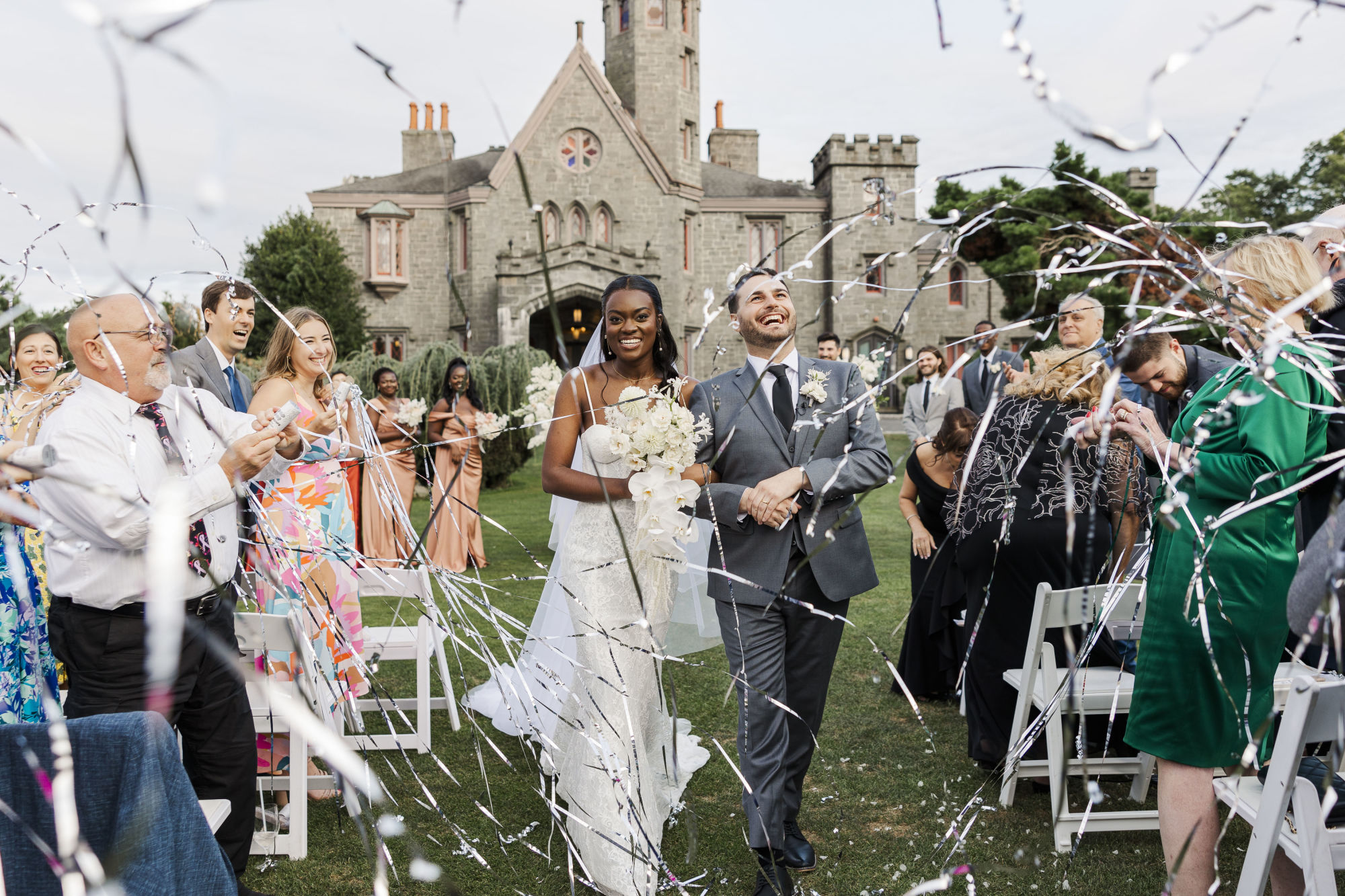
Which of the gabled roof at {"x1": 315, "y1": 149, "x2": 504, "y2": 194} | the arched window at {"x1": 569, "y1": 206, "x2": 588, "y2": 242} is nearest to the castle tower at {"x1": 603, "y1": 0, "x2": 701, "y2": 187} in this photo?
the arched window at {"x1": 569, "y1": 206, "x2": 588, "y2": 242}

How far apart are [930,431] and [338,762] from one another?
1002 cm

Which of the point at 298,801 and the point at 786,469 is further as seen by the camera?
the point at 298,801

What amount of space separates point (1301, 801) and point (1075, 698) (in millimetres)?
1159

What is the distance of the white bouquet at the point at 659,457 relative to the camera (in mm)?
3039

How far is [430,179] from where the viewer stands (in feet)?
117

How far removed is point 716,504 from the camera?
318 cm

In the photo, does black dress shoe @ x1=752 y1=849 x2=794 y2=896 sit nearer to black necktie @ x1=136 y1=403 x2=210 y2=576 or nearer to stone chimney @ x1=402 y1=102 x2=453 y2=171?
black necktie @ x1=136 y1=403 x2=210 y2=576

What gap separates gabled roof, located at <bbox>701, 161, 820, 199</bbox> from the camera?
36562 mm

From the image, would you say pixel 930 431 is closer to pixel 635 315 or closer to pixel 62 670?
pixel 635 315

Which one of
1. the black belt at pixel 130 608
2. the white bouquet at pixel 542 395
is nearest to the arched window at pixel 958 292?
the white bouquet at pixel 542 395

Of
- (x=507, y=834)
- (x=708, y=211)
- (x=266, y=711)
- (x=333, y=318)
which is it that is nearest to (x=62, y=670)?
(x=266, y=711)

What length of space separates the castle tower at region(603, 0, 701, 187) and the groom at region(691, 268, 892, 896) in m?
32.3

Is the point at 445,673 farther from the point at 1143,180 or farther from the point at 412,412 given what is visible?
the point at 1143,180

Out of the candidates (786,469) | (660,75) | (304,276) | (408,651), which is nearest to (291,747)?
(408,651)
